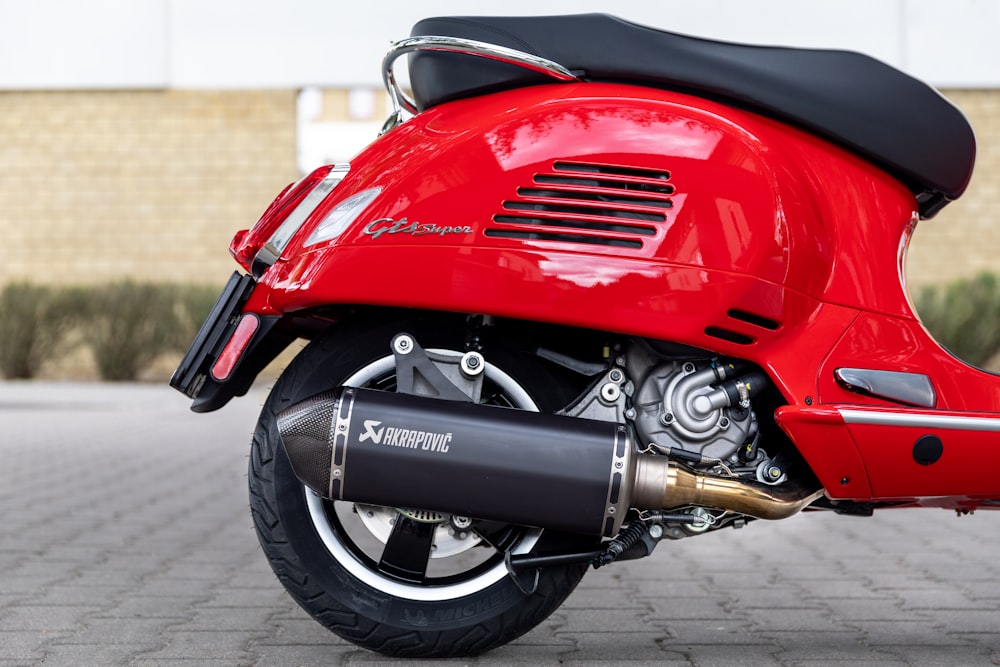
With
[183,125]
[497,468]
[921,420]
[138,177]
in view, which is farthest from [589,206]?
[138,177]

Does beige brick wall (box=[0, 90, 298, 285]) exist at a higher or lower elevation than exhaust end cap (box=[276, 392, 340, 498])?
lower

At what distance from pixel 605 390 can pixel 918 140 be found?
0.88 m

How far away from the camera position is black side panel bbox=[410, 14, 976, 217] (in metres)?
2.78

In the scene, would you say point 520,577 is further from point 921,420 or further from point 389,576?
point 921,420

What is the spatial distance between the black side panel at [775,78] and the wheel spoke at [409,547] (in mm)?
978

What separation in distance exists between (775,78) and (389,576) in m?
1.34

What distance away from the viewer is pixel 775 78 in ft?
9.09

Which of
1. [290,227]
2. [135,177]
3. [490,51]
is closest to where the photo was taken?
[490,51]

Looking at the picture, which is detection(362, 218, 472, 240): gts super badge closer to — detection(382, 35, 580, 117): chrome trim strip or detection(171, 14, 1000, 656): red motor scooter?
detection(171, 14, 1000, 656): red motor scooter

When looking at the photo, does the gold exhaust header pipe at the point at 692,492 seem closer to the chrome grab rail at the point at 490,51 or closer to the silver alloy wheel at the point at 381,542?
the silver alloy wheel at the point at 381,542

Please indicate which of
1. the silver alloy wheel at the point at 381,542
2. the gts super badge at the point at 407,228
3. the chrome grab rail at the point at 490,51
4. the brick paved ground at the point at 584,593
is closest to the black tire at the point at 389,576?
the silver alloy wheel at the point at 381,542

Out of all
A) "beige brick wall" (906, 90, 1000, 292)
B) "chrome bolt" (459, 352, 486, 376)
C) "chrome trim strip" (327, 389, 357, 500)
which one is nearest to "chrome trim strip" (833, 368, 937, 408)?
"chrome bolt" (459, 352, 486, 376)

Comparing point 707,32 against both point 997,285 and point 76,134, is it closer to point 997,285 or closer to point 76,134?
point 997,285

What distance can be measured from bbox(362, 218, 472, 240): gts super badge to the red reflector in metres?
0.35
